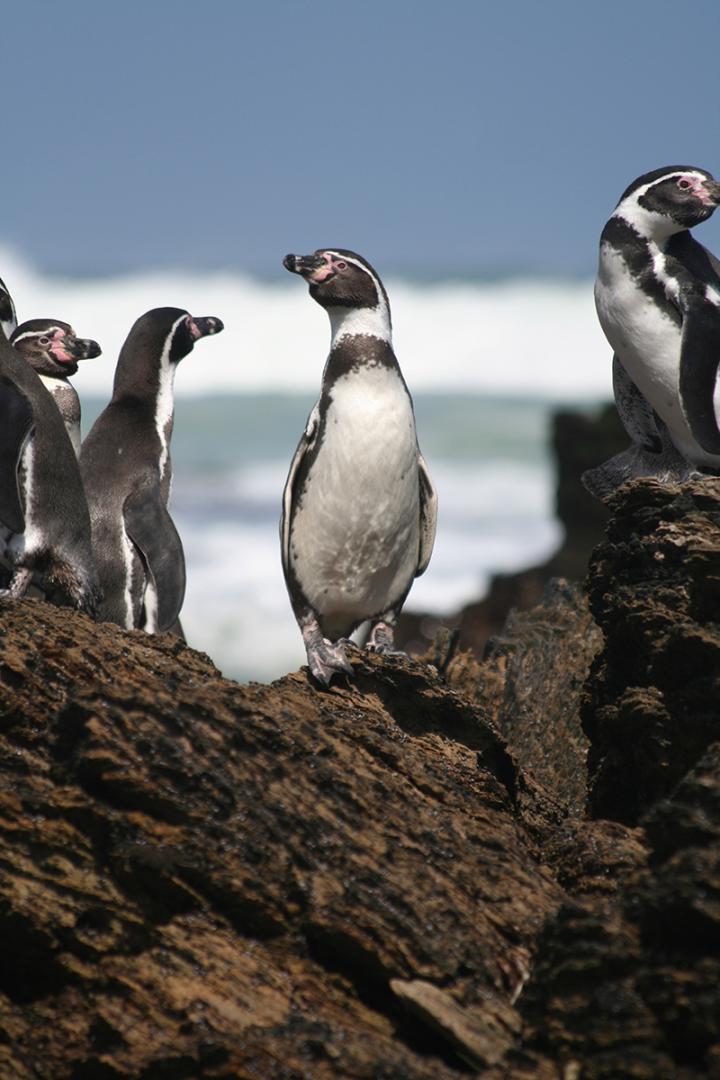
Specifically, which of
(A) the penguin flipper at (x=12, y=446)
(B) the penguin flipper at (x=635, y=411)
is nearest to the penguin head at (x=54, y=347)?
(A) the penguin flipper at (x=12, y=446)

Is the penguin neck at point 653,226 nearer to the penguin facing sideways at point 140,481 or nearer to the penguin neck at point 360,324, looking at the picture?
the penguin neck at point 360,324

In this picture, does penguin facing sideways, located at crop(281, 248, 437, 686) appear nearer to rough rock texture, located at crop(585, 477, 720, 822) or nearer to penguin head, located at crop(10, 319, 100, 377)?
rough rock texture, located at crop(585, 477, 720, 822)

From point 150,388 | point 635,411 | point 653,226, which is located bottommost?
point 150,388

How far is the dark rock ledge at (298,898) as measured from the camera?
3559mm

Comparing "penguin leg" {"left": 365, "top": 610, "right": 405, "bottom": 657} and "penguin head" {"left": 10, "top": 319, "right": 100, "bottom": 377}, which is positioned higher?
"penguin head" {"left": 10, "top": 319, "right": 100, "bottom": 377}

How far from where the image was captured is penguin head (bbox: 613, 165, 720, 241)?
6949 mm

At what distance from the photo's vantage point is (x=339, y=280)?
6719 mm

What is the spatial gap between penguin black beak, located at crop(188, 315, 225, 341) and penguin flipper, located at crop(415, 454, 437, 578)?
2.05 metres

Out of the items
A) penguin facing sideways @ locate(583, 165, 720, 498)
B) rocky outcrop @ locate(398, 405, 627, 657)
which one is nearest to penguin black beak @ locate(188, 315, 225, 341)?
penguin facing sideways @ locate(583, 165, 720, 498)

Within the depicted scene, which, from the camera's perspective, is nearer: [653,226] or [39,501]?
[39,501]

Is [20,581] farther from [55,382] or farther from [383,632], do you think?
[55,382]

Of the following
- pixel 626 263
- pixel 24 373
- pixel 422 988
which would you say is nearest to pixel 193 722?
pixel 422 988

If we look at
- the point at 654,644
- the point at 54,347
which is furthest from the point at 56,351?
the point at 654,644

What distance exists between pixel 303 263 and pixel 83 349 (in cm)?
193
